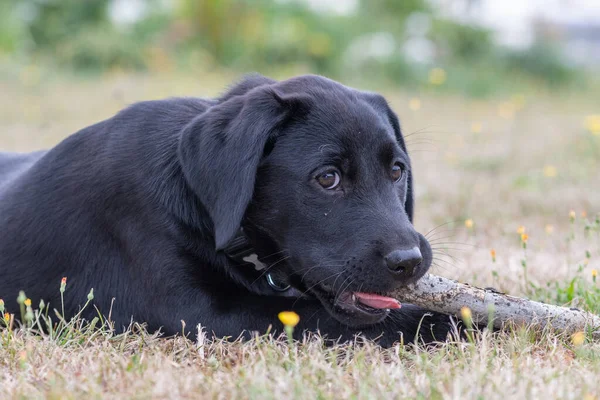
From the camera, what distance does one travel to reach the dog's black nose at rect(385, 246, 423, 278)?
2496 mm

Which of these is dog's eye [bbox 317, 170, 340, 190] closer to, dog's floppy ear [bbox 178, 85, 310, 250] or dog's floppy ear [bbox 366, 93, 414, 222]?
dog's floppy ear [bbox 178, 85, 310, 250]

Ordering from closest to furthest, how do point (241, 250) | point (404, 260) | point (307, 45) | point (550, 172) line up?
1. point (404, 260)
2. point (241, 250)
3. point (550, 172)
4. point (307, 45)

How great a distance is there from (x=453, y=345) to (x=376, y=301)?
303 mm

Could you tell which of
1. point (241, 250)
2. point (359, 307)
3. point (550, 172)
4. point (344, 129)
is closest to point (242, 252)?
point (241, 250)

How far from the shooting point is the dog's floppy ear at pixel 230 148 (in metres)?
2.61

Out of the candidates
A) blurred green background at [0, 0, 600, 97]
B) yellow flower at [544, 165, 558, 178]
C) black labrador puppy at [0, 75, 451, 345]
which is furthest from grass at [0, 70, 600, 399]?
blurred green background at [0, 0, 600, 97]

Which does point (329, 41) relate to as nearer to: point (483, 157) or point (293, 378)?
point (483, 157)

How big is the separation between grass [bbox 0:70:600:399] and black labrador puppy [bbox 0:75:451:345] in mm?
125

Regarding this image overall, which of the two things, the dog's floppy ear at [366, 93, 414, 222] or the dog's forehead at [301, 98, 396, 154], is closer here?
the dog's forehead at [301, 98, 396, 154]

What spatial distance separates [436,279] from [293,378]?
0.81 m

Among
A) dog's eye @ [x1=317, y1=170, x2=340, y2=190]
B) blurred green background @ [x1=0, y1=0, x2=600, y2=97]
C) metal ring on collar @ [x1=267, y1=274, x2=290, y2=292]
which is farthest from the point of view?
blurred green background @ [x1=0, y1=0, x2=600, y2=97]

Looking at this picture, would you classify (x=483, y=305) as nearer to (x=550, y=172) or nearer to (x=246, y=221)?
(x=246, y=221)

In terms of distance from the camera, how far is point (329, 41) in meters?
15.1

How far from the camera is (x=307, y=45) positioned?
14367 millimetres
